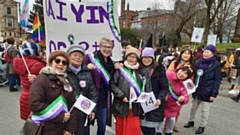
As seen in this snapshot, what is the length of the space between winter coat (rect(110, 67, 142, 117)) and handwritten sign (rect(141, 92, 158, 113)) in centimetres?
11

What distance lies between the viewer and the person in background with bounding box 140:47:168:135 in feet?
11.4

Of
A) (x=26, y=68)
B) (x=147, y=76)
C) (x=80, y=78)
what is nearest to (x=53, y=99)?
(x=80, y=78)

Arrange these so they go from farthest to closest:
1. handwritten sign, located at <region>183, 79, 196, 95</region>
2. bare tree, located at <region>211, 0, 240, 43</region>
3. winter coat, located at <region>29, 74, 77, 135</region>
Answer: bare tree, located at <region>211, 0, 240, 43</region> < handwritten sign, located at <region>183, 79, 196, 95</region> < winter coat, located at <region>29, 74, 77, 135</region>

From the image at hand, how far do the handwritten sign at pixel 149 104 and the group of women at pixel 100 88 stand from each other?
0.21ft

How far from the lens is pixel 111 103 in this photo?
3.66m

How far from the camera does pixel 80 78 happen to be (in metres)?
2.93

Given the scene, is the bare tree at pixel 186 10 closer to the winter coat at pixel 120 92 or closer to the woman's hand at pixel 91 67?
the winter coat at pixel 120 92

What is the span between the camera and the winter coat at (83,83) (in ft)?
9.42

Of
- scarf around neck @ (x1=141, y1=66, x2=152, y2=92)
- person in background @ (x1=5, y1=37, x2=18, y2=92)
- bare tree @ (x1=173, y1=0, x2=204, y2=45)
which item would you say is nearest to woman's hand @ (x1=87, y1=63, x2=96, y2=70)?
scarf around neck @ (x1=141, y1=66, x2=152, y2=92)

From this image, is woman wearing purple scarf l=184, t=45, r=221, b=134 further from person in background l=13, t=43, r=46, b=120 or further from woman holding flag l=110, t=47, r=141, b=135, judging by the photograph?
person in background l=13, t=43, r=46, b=120

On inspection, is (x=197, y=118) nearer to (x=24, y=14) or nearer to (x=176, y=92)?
(x=176, y=92)

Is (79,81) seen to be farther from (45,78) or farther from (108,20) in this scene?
(108,20)

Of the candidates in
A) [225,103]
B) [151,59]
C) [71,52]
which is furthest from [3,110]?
[225,103]

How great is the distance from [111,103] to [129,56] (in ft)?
2.85
